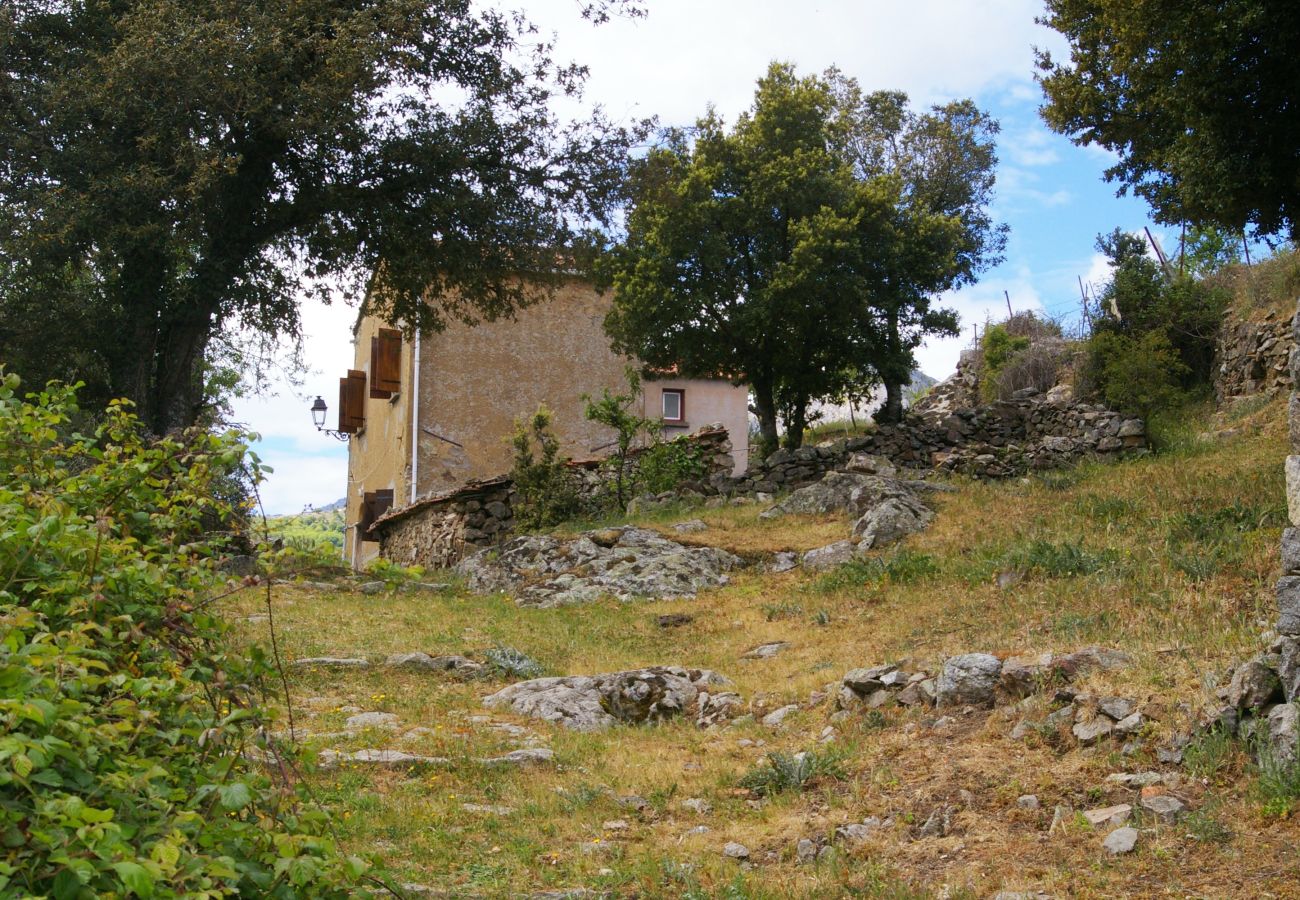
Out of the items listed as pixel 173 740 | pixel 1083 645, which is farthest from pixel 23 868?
pixel 1083 645

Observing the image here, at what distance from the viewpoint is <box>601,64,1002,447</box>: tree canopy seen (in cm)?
2206

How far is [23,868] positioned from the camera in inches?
94.1

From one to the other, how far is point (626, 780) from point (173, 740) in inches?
169

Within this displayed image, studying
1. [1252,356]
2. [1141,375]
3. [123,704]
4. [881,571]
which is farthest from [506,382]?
[123,704]

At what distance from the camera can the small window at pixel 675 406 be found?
29141 millimetres

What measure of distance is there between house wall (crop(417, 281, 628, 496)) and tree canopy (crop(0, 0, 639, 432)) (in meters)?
7.31

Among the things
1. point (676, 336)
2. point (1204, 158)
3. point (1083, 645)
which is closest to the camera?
point (1083, 645)

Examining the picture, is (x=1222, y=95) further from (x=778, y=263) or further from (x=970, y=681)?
(x=778, y=263)

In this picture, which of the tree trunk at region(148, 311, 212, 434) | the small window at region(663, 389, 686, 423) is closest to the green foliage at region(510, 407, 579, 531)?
the tree trunk at region(148, 311, 212, 434)

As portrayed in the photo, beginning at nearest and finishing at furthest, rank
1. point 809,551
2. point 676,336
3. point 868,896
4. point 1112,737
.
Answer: point 868,896, point 1112,737, point 809,551, point 676,336

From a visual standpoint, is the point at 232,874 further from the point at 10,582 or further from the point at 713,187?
the point at 713,187

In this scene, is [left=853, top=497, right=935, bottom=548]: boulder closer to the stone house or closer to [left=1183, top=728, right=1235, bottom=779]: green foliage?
[left=1183, top=728, right=1235, bottom=779]: green foliage

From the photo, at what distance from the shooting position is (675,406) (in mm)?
29250

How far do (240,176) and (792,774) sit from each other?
1195cm
